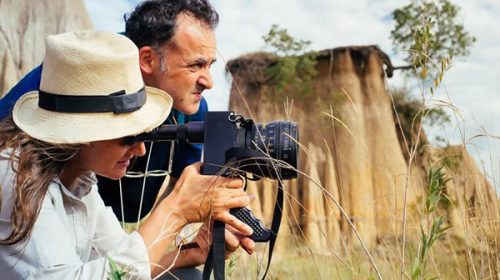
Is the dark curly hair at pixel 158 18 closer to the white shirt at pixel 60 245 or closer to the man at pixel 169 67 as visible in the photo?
the man at pixel 169 67

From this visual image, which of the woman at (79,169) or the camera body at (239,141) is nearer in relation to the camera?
the woman at (79,169)

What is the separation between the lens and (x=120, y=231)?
2119 millimetres

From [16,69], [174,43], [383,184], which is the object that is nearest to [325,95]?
[383,184]

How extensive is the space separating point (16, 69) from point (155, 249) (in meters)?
A: 9.45

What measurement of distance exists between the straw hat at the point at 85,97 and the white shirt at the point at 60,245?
14 cm

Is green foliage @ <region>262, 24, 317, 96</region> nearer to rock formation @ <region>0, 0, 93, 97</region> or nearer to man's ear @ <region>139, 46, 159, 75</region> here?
rock formation @ <region>0, 0, 93, 97</region>

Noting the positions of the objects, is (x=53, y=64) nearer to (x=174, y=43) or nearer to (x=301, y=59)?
(x=174, y=43)

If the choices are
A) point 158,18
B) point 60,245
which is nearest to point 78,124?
point 60,245

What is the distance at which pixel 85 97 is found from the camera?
5.68 feet

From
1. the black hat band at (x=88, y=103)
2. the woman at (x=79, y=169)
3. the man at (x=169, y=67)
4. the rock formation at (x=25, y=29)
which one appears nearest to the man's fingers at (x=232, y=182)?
the woman at (x=79, y=169)

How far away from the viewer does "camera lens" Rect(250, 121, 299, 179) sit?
1836 millimetres

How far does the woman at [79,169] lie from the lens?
1542 millimetres

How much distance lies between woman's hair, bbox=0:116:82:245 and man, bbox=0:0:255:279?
726 millimetres

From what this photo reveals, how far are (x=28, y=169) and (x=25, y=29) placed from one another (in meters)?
9.87
